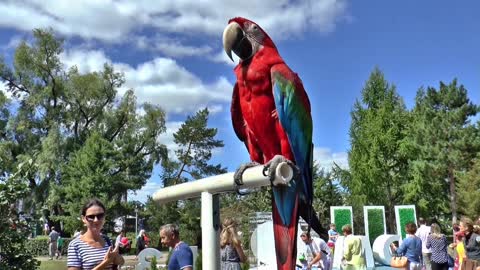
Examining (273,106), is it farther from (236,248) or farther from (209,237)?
(236,248)

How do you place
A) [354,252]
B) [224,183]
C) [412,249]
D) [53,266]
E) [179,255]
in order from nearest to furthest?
1. [224,183]
2. [179,255]
3. [412,249]
4. [354,252]
5. [53,266]

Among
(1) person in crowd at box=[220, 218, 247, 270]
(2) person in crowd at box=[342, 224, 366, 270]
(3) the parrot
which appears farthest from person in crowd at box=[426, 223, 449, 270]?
(3) the parrot

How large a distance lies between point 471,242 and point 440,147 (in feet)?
71.4

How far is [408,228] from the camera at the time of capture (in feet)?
26.1

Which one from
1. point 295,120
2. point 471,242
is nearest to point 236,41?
point 295,120

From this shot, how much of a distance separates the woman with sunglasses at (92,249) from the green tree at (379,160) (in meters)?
26.8

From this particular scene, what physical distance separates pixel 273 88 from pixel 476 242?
17.8 ft

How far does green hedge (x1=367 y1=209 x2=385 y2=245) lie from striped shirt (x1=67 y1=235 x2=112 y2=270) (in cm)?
1576

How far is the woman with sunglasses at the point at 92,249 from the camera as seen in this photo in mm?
2691

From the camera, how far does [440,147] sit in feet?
90.2

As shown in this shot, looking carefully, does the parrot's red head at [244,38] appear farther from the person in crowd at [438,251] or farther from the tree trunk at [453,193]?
the tree trunk at [453,193]

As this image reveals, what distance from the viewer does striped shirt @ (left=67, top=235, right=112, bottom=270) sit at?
106 inches

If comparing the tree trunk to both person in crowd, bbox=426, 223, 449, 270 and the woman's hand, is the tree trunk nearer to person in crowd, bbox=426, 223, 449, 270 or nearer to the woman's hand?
person in crowd, bbox=426, 223, 449, 270

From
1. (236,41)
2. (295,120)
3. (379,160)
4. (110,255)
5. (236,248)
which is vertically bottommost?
(236,248)
